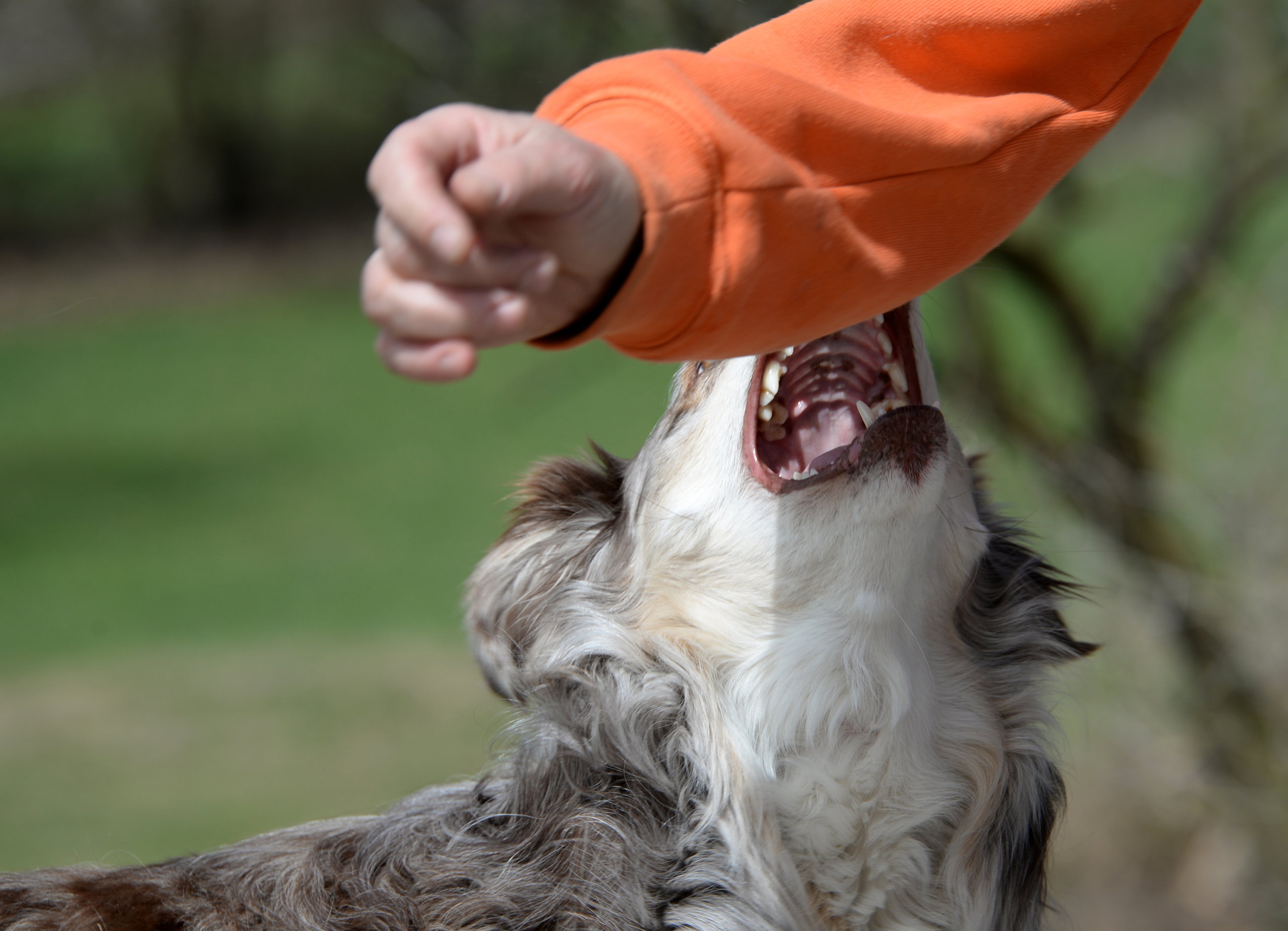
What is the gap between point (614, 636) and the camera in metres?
2.50

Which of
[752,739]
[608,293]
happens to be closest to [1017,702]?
[752,739]

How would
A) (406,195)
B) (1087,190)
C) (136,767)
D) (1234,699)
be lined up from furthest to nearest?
(136,767) < (1087,190) < (1234,699) < (406,195)

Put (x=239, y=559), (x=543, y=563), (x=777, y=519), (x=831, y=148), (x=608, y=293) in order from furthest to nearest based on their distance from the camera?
1. (x=239, y=559)
2. (x=543, y=563)
3. (x=777, y=519)
4. (x=831, y=148)
5. (x=608, y=293)

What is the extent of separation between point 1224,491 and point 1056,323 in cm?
99

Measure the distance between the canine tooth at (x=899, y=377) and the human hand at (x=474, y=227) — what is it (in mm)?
1304

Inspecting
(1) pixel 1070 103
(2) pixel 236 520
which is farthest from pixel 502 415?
(1) pixel 1070 103

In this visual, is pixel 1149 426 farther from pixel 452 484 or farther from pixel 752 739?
pixel 452 484

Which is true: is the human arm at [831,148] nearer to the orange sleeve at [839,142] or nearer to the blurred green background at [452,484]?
the orange sleeve at [839,142]

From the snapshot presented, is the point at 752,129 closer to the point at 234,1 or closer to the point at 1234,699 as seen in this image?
the point at 1234,699

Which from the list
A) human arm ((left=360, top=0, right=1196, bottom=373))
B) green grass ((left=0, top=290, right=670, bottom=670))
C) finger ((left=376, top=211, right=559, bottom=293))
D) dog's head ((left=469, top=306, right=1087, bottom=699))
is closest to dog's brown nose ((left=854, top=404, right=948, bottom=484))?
dog's head ((left=469, top=306, right=1087, bottom=699))

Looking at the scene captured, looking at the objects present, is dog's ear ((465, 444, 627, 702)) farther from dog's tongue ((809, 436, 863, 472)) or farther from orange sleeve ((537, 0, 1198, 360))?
orange sleeve ((537, 0, 1198, 360))

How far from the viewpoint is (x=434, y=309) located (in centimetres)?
114

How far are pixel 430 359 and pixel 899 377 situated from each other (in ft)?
4.79

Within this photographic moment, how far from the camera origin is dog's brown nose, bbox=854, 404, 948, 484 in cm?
226
